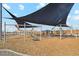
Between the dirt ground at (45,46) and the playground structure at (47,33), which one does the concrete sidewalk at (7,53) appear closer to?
the dirt ground at (45,46)

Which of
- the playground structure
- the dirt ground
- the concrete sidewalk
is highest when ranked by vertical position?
the playground structure

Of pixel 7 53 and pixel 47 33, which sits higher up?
pixel 47 33

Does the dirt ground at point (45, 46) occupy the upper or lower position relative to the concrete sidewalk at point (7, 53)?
upper

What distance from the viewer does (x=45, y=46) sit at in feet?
20.1

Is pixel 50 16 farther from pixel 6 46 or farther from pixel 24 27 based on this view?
pixel 6 46

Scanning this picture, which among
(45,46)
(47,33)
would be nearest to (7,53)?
(45,46)

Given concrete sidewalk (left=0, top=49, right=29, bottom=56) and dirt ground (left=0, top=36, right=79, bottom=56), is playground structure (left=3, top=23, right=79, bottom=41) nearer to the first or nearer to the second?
dirt ground (left=0, top=36, right=79, bottom=56)

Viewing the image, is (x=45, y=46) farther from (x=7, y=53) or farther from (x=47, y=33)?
(x=7, y=53)

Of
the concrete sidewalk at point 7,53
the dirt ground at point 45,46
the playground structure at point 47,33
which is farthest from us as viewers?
the playground structure at point 47,33

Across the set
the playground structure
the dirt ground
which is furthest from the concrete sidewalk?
the playground structure

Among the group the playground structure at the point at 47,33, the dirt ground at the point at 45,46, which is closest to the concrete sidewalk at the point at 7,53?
the dirt ground at the point at 45,46

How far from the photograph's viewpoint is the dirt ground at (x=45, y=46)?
5.92 m

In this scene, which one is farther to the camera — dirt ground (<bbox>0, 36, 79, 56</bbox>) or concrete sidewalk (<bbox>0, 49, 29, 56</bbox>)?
dirt ground (<bbox>0, 36, 79, 56</bbox>)

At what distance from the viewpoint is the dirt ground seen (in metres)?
5.92
